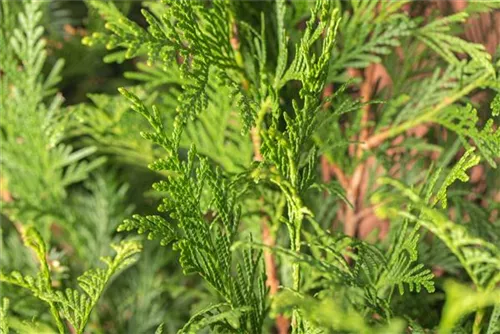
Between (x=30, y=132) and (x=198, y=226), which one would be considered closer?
(x=198, y=226)

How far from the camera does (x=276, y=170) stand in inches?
24.7

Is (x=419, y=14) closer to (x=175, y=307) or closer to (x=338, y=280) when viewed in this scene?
(x=338, y=280)

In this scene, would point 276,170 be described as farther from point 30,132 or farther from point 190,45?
point 30,132

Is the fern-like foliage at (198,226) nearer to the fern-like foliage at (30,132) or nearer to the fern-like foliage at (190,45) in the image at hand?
the fern-like foliage at (190,45)

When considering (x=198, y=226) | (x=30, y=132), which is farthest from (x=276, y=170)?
(x=30, y=132)

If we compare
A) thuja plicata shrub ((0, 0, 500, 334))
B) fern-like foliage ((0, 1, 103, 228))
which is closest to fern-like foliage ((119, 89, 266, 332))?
thuja plicata shrub ((0, 0, 500, 334))

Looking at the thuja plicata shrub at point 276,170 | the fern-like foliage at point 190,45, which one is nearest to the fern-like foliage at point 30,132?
the thuja plicata shrub at point 276,170

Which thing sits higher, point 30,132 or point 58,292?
point 30,132

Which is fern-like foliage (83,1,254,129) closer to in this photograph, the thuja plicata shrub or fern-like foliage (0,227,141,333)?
the thuja plicata shrub

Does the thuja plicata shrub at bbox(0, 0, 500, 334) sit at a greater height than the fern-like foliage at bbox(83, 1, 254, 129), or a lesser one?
lesser

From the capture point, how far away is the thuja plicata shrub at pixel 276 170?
1.88 ft

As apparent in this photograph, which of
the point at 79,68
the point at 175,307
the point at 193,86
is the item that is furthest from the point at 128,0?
the point at 193,86

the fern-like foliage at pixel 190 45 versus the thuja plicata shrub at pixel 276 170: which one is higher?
the fern-like foliage at pixel 190 45

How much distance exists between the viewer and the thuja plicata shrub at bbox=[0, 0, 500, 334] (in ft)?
1.88
